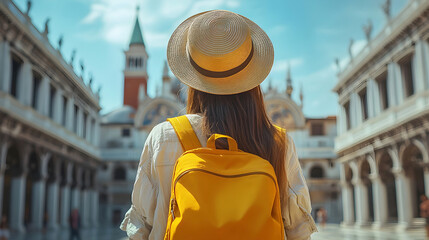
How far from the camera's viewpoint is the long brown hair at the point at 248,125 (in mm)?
1903

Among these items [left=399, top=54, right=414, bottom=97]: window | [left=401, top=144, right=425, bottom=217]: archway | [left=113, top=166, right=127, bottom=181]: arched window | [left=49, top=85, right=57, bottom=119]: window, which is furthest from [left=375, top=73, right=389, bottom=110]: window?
[left=113, top=166, right=127, bottom=181]: arched window

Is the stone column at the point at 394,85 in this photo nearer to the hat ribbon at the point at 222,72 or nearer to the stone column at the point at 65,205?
the stone column at the point at 65,205

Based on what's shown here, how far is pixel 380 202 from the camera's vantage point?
804 inches

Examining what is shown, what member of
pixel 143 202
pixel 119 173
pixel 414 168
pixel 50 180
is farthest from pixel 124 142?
pixel 143 202

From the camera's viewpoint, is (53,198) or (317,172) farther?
(317,172)

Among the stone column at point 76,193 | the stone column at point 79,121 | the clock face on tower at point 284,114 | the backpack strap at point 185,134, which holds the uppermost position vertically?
the clock face on tower at point 284,114

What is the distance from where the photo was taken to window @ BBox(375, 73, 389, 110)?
20812 mm

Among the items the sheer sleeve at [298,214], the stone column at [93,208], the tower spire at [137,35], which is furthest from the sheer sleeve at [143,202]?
the tower spire at [137,35]

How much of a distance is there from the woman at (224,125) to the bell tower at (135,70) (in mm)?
43686

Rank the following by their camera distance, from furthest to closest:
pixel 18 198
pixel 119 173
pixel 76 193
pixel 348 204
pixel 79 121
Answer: pixel 119 173
pixel 79 121
pixel 76 193
pixel 348 204
pixel 18 198

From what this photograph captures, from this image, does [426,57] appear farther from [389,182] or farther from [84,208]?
[84,208]

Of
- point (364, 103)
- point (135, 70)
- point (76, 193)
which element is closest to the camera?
point (364, 103)

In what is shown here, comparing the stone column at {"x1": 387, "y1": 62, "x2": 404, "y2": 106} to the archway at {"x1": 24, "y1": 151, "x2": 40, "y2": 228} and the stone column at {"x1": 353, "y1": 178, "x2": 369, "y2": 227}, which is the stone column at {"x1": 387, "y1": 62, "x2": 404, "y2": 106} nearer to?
the stone column at {"x1": 353, "y1": 178, "x2": 369, "y2": 227}

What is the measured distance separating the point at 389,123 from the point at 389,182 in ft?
11.9
